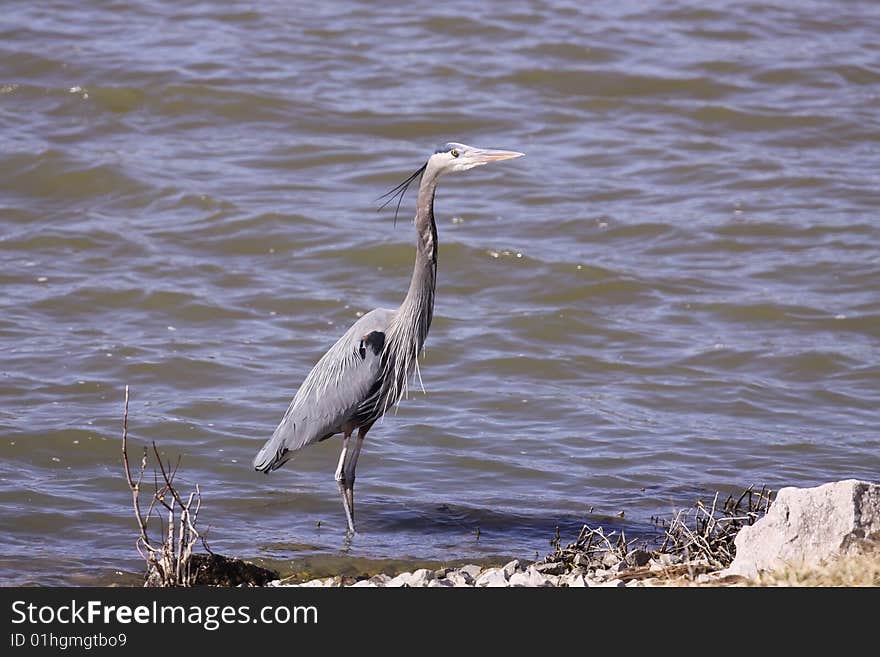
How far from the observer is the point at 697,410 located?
909 cm

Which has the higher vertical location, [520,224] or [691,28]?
[691,28]

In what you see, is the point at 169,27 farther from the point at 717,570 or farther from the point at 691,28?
the point at 717,570

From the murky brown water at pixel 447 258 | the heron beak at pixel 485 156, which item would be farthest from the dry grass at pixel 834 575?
the heron beak at pixel 485 156

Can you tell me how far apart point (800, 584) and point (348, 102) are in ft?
33.5

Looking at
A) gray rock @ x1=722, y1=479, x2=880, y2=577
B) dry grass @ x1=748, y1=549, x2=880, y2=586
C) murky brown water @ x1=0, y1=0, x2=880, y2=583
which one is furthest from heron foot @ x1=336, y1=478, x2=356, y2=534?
dry grass @ x1=748, y1=549, x2=880, y2=586

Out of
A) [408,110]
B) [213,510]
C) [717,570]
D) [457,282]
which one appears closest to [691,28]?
[408,110]

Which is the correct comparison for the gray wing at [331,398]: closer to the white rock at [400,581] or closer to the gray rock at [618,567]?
the white rock at [400,581]

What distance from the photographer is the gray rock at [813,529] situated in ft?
16.6

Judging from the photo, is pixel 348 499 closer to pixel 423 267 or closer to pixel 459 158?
pixel 423 267

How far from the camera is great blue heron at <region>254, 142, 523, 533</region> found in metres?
7.23

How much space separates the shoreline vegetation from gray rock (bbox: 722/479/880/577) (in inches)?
1.4

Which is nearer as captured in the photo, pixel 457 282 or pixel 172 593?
pixel 172 593

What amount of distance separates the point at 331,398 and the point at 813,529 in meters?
3.05

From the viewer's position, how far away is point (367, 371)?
7.44 m
